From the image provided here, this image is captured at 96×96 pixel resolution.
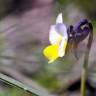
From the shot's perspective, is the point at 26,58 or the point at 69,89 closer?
the point at 69,89

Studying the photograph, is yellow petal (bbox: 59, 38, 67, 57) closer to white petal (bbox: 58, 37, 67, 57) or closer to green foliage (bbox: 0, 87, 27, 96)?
white petal (bbox: 58, 37, 67, 57)

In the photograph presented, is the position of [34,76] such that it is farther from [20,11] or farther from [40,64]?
[20,11]

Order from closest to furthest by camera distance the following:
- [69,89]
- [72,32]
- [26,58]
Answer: [72,32] < [69,89] < [26,58]

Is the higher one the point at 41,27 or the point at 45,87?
the point at 41,27

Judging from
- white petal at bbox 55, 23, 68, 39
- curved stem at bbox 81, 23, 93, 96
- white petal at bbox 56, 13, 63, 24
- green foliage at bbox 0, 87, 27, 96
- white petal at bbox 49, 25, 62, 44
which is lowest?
green foliage at bbox 0, 87, 27, 96

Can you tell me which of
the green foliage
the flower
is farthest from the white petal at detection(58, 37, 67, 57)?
the green foliage

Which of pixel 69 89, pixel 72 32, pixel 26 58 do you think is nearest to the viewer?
pixel 72 32

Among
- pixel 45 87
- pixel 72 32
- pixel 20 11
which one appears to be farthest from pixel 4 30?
pixel 72 32
